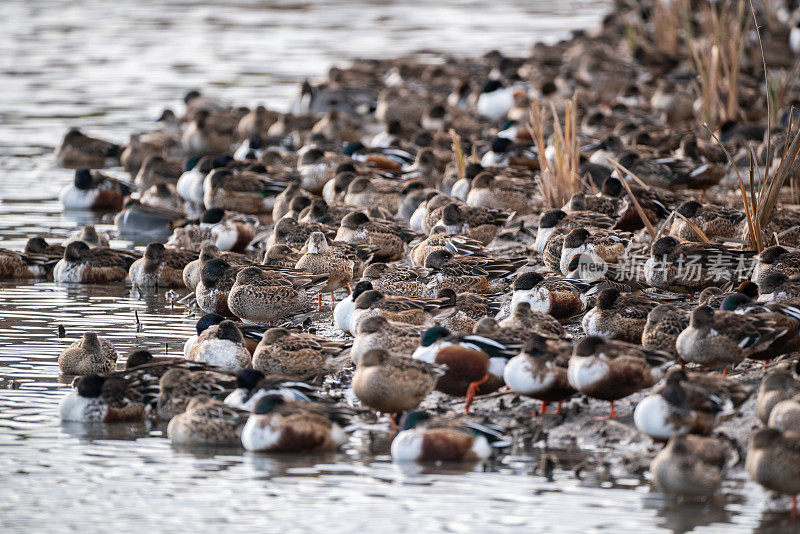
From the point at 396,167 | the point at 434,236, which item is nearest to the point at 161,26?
the point at 396,167

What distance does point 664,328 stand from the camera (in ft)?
29.1

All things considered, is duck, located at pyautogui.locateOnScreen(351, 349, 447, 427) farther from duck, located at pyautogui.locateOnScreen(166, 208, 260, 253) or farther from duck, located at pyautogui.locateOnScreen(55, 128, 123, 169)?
duck, located at pyautogui.locateOnScreen(55, 128, 123, 169)

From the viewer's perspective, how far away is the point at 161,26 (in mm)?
34938

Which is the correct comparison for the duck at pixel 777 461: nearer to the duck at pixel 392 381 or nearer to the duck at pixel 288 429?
the duck at pixel 392 381

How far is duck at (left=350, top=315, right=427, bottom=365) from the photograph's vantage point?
8.84m

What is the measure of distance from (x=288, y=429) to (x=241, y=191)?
8417 mm

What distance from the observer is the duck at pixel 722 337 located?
8352 millimetres

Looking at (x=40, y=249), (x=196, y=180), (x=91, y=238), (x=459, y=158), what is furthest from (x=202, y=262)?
(x=196, y=180)

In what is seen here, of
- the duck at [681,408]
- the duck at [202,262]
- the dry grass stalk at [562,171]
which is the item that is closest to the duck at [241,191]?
the duck at [202,262]

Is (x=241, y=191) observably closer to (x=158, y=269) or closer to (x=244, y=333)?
(x=158, y=269)

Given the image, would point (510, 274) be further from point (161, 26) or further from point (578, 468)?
point (161, 26)

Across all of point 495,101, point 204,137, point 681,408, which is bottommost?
point 681,408

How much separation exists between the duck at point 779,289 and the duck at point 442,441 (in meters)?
2.87

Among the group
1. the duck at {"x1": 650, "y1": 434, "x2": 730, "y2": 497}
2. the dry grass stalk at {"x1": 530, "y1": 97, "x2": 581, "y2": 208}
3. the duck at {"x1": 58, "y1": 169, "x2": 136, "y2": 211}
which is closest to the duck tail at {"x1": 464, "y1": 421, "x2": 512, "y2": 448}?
the duck at {"x1": 650, "y1": 434, "x2": 730, "y2": 497}
